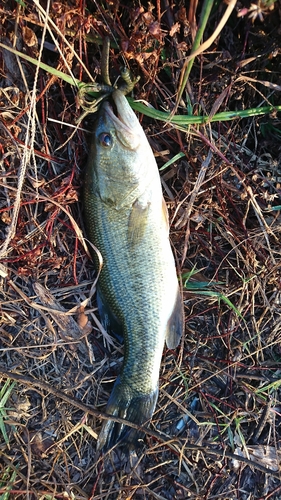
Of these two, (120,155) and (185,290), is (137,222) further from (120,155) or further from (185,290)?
(185,290)

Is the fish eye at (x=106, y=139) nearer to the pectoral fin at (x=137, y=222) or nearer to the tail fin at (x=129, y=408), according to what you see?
the pectoral fin at (x=137, y=222)

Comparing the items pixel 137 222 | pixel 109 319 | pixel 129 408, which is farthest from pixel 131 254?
pixel 129 408

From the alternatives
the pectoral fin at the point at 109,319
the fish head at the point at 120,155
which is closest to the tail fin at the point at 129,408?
the pectoral fin at the point at 109,319

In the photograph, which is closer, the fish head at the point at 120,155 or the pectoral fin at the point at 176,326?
the fish head at the point at 120,155

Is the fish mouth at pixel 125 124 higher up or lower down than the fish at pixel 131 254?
higher up

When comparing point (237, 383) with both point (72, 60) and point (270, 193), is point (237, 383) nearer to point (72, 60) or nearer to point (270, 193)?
point (270, 193)

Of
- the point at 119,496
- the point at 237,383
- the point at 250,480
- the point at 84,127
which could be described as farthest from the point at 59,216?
the point at 250,480

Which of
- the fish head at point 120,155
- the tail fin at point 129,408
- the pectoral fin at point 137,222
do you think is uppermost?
the fish head at point 120,155
